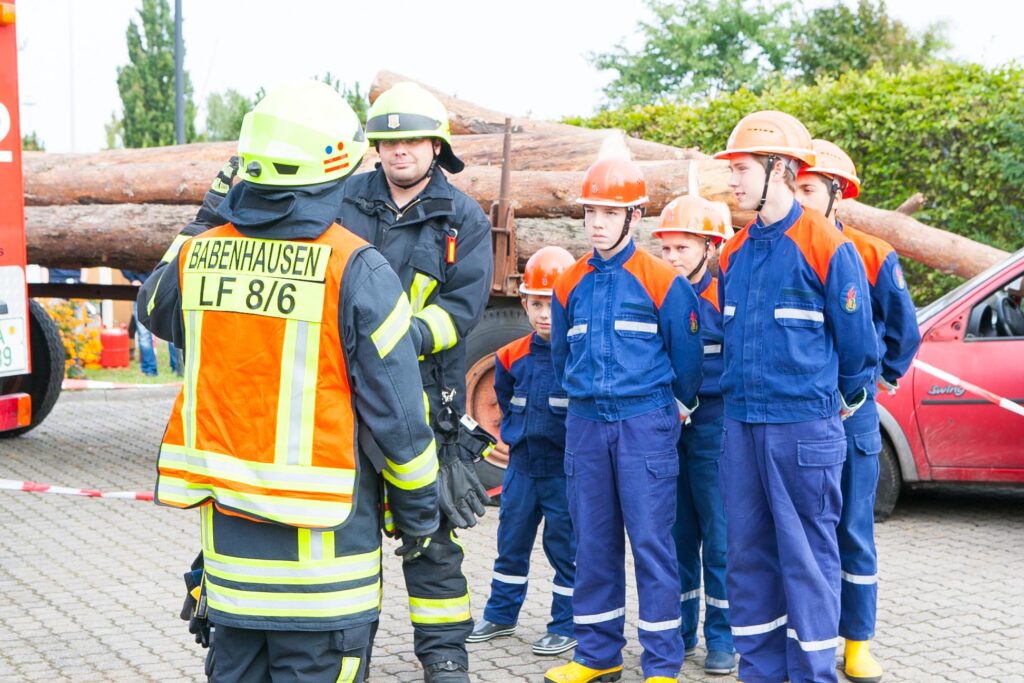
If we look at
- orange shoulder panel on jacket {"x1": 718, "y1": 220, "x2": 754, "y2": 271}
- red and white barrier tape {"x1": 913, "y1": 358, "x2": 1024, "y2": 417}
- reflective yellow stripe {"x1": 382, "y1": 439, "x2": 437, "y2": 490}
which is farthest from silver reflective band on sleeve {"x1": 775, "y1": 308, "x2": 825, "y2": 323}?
red and white barrier tape {"x1": 913, "y1": 358, "x2": 1024, "y2": 417}

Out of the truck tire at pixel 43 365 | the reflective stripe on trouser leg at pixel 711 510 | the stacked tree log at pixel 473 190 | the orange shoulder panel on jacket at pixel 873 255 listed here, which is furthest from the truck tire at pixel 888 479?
the truck tire at pixel 43 365

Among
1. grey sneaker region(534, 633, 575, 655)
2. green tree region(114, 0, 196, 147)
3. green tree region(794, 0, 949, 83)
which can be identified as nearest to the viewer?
grey sneaker region(534, 633, 575, 655)

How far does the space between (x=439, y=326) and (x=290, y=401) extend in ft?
4.49

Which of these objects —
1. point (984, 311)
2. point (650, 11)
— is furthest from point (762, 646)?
point (650, 11)

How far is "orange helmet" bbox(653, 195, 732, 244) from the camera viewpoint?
209 inches

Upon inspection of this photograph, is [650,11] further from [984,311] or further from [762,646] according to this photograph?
[762,646]

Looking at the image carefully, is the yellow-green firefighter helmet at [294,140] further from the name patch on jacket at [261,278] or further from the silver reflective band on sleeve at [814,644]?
the silver reflective band on sleeve at [814,644]

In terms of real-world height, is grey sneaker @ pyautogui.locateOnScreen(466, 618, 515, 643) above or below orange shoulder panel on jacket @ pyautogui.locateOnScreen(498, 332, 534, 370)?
below

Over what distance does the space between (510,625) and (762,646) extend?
4.33 ft

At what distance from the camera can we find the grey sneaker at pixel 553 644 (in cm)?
514

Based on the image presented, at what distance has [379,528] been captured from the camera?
3398 millimetres

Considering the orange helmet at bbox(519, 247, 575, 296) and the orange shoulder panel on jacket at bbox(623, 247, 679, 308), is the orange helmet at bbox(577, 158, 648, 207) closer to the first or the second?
the orange shoulder panel on jacket at bbox(623, 247, 679, 308)

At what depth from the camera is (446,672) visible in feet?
14.9

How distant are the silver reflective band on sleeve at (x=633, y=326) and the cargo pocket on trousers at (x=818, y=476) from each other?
0.72 meters
